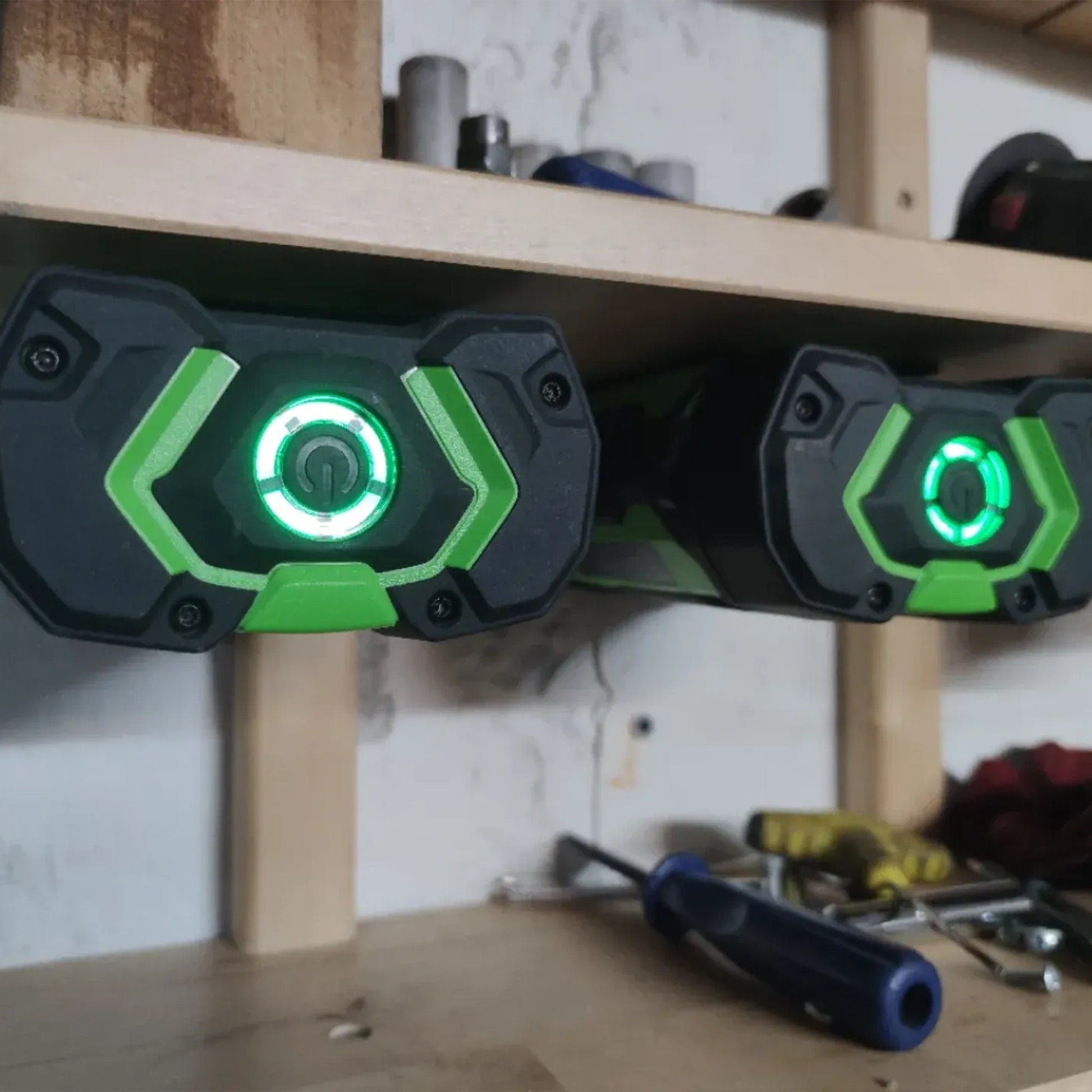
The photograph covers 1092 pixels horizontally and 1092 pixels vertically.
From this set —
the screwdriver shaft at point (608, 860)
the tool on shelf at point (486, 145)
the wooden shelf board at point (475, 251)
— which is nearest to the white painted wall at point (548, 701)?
the screwdriver shaft at point (608, 860)

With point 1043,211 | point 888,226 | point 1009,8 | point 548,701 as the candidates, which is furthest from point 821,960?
point 1009,8

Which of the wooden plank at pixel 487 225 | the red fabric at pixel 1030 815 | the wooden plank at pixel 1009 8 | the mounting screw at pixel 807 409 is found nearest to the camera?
the wooden plank at pixel 487 225

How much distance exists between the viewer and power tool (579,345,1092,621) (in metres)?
0.46

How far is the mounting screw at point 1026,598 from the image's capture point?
1.63ft

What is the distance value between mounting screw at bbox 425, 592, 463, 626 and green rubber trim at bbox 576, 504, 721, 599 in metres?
0.16

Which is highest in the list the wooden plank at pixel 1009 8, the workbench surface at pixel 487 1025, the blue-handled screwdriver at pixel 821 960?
the wooden plank at pixel 1009 8

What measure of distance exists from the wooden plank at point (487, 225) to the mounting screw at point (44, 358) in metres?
0.04

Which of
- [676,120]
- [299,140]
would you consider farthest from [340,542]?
[676,120]

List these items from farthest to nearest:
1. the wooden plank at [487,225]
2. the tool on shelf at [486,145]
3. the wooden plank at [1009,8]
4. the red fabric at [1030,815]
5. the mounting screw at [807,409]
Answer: the wooden plank at [1009,8] → the red fabric at [1030,815] → the tool on shelf at [486,145] → the mounting screw at [807,409] → the wooden plank at [487,225]

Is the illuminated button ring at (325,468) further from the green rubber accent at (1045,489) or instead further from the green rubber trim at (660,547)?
the green rubber accent at (1045,489)

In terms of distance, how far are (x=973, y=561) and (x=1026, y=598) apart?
0.12 feet

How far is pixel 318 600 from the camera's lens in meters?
0.38

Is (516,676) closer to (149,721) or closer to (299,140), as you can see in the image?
(149,721)

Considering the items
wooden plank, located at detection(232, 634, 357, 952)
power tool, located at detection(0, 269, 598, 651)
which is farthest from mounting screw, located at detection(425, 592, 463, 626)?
wooden plank, located at detection(232, 634, 357, 952)
